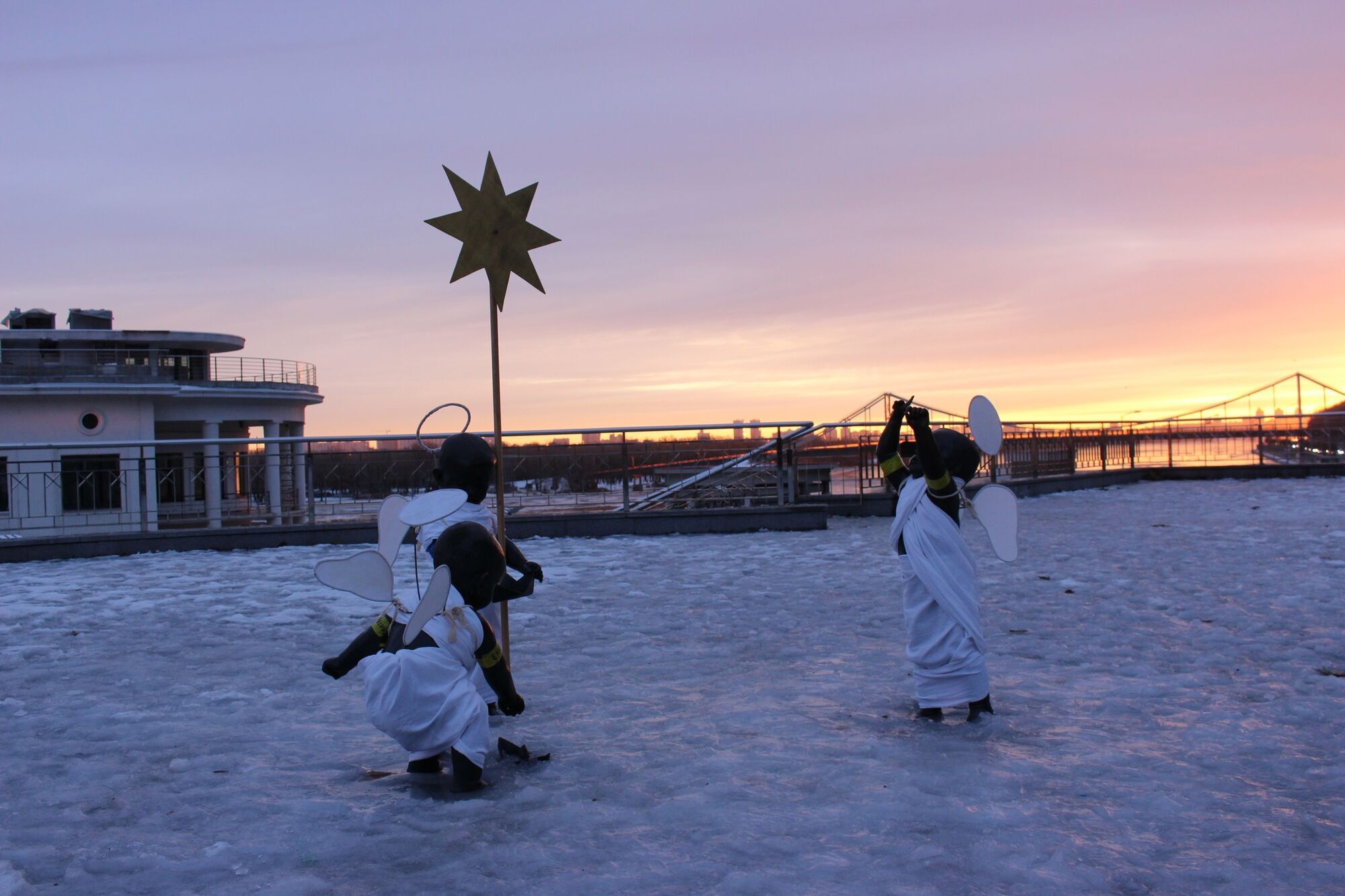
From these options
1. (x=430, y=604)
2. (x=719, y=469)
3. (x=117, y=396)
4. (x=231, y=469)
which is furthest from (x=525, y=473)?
(x=117, y=396)

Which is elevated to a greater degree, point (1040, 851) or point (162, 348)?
point (162, 348)

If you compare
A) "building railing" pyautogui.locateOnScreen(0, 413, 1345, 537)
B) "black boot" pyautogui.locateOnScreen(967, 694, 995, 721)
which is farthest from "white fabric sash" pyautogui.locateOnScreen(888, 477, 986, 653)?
"building railing" pyautogui.locateOnScreen(0, 413, 1345, 537)

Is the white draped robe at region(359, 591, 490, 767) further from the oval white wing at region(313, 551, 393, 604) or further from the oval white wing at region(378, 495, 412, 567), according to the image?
the oval white wing at region(378, 495, 412, 567)

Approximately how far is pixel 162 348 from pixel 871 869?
4106 centimetres

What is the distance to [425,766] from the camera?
3754mm

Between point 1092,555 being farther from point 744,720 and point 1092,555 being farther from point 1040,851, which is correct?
point 1040,851

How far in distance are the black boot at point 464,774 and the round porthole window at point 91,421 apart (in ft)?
112

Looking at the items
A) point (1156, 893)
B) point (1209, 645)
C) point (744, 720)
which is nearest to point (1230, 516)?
point (1209, 645)

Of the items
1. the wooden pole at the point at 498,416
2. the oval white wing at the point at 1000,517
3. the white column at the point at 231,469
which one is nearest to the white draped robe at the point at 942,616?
the oval white wing at the point at 1000,517

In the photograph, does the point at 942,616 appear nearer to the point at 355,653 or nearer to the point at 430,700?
the point at 430,700

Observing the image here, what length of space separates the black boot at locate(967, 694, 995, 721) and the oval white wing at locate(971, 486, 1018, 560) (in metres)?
0.67

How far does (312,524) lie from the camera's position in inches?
472

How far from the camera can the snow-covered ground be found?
9.52 feet

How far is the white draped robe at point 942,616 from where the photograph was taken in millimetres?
4297
